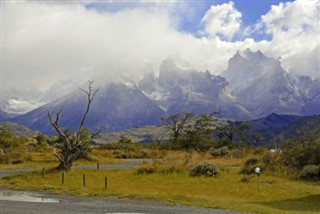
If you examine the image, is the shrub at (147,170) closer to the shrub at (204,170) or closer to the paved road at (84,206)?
the shrub at (204,170)

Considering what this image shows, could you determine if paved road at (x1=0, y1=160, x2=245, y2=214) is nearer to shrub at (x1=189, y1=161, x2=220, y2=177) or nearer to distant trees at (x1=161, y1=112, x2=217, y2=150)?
shrub at (x1=189, y1=161, x2=220, y2=177)

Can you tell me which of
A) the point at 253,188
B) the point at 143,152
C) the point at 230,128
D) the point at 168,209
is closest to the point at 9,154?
the point at 143,152

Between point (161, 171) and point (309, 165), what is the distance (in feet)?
42.4

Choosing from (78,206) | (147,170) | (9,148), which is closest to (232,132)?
(9,148)

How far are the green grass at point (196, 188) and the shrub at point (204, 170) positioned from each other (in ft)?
2.35

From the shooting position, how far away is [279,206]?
26.0 m

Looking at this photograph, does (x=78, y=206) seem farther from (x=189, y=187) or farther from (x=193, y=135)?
(x=193, y=135)

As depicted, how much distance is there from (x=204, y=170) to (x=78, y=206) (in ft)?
59.7

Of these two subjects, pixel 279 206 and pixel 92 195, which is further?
pixel 92 195

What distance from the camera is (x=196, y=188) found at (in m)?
33.5

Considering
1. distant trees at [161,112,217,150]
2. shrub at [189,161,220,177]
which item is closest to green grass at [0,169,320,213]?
shrub at [189,161,220,177]

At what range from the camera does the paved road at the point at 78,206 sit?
22438mm

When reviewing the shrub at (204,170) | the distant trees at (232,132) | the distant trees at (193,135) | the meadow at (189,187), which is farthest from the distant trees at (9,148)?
the distant trees at (232,132)

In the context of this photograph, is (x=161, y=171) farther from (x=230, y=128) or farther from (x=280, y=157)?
(x=230, y=128)
